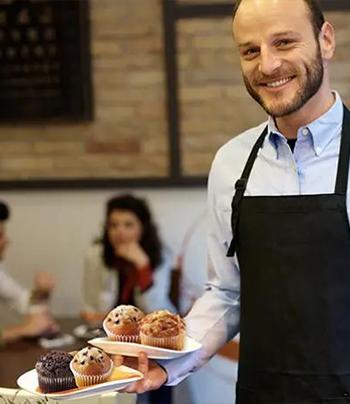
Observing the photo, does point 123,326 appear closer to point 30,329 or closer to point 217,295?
point 217,295

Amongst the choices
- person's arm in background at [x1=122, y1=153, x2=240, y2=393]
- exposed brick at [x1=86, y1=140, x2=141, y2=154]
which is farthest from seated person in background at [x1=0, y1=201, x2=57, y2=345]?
person's arm in background at [x1=122, y1=153, x2=240, y2=393]

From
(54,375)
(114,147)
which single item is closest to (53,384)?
(54,375)

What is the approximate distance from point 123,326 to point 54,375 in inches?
7.4

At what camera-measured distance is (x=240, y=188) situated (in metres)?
1.64

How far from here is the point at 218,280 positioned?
1695 millimetres

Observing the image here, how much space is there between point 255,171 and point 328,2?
1981 millimetres

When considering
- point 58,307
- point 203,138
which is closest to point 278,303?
point 203,138

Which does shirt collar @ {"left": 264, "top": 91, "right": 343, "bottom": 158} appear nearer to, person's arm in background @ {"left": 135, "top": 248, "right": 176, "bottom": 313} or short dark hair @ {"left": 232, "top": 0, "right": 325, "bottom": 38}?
short dark hair @ {"left": 232, "top": 0, "right": 325, "bottom": 38}

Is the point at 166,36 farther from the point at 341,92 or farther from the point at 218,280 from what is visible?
the point at 218,280

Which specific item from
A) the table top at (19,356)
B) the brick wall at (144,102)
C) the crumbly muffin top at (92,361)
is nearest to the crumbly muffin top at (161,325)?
the crumbly muffin top at (92,361)

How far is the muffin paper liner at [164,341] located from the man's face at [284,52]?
1.43 feet

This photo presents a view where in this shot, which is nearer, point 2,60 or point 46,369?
point 46,369

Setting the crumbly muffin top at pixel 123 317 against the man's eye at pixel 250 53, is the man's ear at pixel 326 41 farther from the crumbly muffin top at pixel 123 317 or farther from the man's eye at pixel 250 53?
the crumbly muffin top at pixel 123 317

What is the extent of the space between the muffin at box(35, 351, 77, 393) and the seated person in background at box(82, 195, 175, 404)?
1855 millimetres
